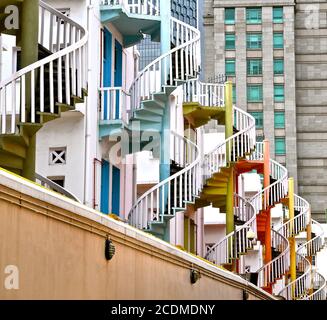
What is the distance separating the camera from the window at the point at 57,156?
78.2ft

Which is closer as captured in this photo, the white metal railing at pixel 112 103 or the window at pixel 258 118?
the white metal railing at pixel 112 103

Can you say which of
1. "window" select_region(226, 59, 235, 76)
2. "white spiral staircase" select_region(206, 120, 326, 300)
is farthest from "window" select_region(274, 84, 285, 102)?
"white spiral staircase" select_region(206, 120, 326, 300)

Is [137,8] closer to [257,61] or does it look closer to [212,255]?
[212,255]

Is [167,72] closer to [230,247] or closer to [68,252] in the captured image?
[230,247]

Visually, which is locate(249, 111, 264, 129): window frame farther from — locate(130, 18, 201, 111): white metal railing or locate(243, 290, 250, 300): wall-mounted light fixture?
locate(243, 290, 250, 300): wall-mounted light fixture

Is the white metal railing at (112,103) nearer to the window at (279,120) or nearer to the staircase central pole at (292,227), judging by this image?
the staircase central pole at (292,227)

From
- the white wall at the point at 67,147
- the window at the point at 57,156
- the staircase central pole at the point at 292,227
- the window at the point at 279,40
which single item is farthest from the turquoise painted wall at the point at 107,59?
the window at the point at 279,40

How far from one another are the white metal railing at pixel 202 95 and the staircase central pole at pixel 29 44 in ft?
51.6

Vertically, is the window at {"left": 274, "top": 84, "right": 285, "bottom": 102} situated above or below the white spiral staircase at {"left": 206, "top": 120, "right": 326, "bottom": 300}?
above

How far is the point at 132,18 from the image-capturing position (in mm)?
25922

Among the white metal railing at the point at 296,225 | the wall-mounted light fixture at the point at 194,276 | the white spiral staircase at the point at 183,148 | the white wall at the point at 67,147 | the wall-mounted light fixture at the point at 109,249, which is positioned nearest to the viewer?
the wall-mounted light fixture at the point at 109,249

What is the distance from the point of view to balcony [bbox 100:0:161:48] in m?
25.2
